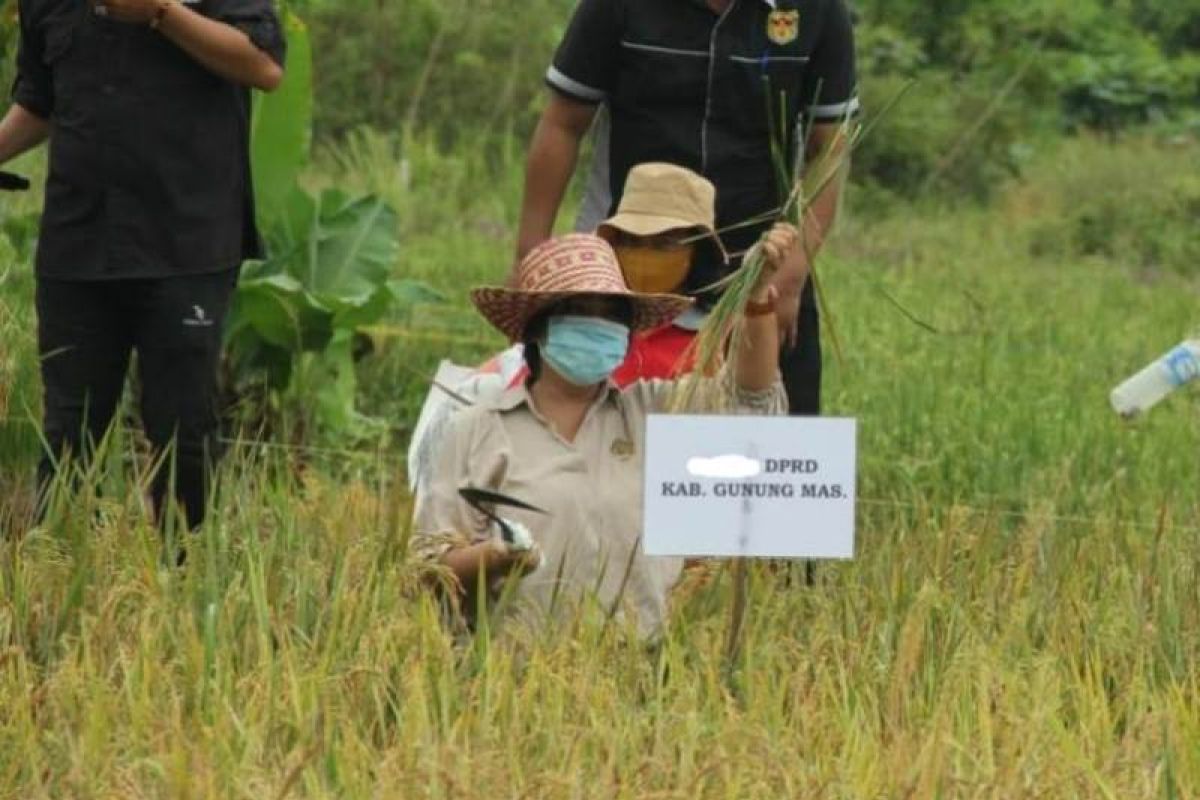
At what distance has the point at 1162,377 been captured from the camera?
17.5ft

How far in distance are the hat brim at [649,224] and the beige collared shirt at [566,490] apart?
0.31 metres

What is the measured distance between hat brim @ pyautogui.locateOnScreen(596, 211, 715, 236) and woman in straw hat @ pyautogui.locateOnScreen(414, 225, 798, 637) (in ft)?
0.58

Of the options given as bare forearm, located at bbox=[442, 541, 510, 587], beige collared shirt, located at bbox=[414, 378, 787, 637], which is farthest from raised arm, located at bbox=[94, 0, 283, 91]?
bare forearm, located at bbox=[442, 541, 510, 587]

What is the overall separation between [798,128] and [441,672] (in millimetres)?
1460

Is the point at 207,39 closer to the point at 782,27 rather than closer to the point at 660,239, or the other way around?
the point at 660,239

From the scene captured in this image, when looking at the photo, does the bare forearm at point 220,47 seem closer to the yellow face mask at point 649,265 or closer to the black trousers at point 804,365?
the yellow face mask at point 649,265

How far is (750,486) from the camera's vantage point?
4418 millimetres

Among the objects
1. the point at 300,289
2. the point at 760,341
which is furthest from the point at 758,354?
the point at 300,289

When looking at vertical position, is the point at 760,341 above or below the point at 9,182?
below

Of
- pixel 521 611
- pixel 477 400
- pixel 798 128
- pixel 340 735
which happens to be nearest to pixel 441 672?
pixel 340 735

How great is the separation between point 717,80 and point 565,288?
2.51 ft

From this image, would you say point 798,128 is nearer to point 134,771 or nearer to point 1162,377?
point 1162,377

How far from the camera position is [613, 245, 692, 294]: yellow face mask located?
5230 mm

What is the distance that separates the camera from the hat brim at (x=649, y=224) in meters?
5.15
